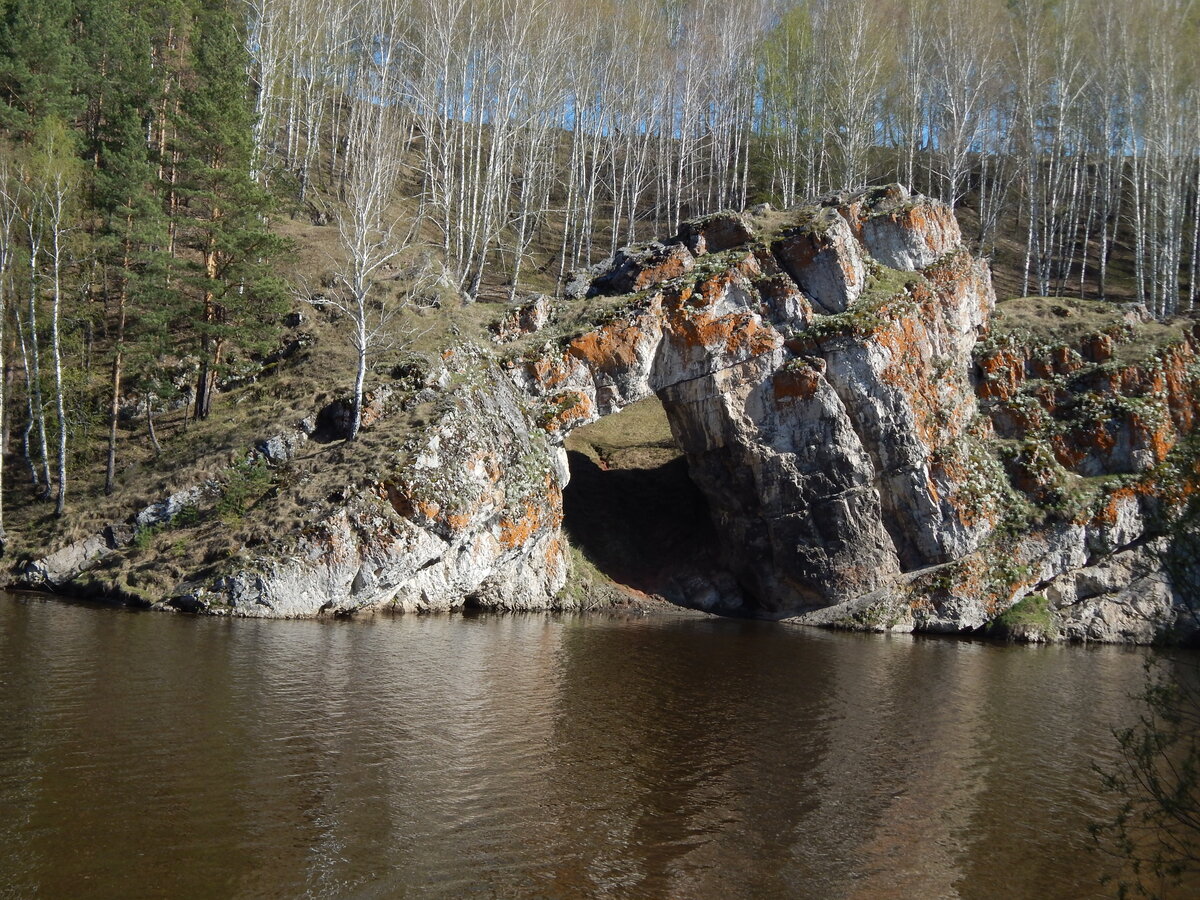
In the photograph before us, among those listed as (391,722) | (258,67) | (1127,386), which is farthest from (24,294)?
(1127,386)

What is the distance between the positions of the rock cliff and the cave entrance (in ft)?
4.94

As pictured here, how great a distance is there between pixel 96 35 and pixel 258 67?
11726 millimetres

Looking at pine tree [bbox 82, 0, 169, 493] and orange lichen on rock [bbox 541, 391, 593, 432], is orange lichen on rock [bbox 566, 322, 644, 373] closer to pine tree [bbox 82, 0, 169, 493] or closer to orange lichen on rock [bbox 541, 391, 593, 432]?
orange lichen on rock [bbox 541, 391, 593, 432]

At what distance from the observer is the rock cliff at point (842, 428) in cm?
3156

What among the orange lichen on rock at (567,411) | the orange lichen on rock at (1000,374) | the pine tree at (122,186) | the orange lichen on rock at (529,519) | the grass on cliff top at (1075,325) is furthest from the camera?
the orange lichen on rock at (1000,374)

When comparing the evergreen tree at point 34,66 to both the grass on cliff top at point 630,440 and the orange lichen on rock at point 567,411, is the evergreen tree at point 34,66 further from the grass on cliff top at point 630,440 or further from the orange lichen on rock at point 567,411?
the grass on cliff top at point 630,440

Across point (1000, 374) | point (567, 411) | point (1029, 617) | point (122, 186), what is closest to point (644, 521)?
point (567, 411)

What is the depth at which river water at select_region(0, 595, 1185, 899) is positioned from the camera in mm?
9242

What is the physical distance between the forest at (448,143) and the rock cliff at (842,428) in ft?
23.9

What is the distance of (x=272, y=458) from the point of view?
29078 millimetres

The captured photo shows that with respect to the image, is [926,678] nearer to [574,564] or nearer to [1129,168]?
[574,564]

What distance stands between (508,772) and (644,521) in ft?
90.2

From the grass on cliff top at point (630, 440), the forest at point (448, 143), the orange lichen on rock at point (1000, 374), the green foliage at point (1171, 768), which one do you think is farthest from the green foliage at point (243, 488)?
the orange lichen on rock at point (1000, 374)

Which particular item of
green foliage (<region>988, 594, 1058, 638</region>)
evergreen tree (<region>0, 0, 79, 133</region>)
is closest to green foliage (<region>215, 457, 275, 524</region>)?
evergreen tree (<region>0, 0, 79, 133</region>)
